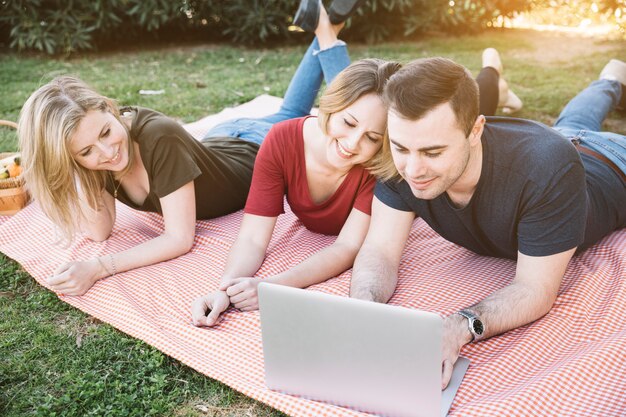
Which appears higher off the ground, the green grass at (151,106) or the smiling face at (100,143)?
the smiling face at (100,143)

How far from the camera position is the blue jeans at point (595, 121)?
2959 millimetres

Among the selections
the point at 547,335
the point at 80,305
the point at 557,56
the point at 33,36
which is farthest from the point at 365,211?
the point at 33,36

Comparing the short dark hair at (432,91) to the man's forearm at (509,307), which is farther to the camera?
the man's forearm at (509,307)

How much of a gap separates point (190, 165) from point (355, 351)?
1573mm

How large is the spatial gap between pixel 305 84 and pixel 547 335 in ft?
8.52

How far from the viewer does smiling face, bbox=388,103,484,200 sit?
6.89ft

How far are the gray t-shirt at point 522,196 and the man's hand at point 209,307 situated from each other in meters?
0.83

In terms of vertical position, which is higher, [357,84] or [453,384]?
[357,84]

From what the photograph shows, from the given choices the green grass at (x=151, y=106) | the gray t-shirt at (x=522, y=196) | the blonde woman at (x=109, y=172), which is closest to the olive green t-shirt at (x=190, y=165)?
the blonde woman at (x=109, y=172)

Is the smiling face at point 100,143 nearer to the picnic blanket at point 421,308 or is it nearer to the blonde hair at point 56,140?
the blonde hair at point 56,140

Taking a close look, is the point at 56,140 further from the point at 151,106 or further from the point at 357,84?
the point at 151,106

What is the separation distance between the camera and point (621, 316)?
2.52 m

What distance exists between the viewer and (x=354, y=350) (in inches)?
71.6

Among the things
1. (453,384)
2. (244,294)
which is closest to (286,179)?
(244,294)
